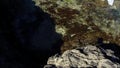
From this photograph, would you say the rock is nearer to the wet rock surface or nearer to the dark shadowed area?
the dark shadowed area

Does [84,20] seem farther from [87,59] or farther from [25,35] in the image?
[87,59]

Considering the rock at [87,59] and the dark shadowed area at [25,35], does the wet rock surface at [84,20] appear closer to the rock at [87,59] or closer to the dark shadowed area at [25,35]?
the dark shadowed area at [25,35]

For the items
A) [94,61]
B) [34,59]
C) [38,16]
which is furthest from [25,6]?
[94,61]

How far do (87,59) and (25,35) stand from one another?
→ 4.11 metres

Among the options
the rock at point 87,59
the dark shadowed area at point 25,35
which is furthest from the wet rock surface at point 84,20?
the rock at point 87,59

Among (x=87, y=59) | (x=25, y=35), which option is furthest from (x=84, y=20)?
(x=87, y=59)

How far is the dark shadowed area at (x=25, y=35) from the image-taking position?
40.3 ft

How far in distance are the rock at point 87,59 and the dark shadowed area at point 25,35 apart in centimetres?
174

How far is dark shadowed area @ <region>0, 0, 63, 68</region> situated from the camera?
12.3 metres

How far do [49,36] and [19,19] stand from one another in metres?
1.81

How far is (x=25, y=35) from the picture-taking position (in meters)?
14.1

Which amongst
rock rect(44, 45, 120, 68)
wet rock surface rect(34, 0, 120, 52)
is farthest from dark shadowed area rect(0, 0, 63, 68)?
rock rect(44, 45, 120, 68)

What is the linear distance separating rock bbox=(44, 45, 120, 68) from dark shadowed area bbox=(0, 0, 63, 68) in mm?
1738

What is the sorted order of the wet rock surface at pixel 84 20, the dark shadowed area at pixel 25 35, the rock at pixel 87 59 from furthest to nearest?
the wet rock surface at pixel 84 20
the dark shadowed area at pixel 25 35
the rock at pixel 87 59
